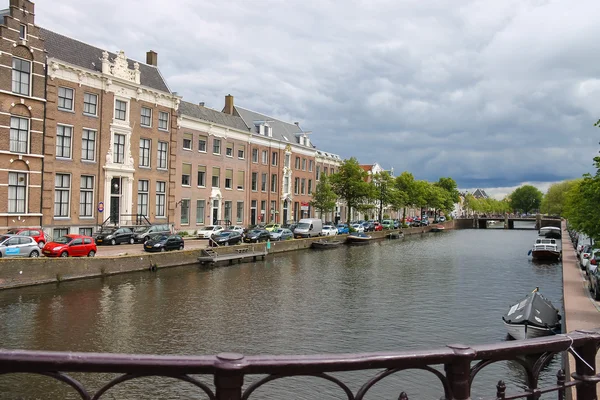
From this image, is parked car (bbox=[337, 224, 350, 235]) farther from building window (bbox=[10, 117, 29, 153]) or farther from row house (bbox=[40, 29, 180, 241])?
building window (bbox=[10, 117, 29, 153])

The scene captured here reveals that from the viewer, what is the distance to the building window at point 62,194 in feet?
147

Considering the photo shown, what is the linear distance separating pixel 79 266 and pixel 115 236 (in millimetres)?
13404

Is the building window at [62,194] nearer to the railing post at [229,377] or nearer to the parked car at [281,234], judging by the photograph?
the parked car at [281,234]

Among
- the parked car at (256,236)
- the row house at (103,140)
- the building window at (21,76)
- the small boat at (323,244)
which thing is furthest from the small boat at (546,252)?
the building window at (21,76)

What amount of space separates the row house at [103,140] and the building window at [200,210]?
530cm

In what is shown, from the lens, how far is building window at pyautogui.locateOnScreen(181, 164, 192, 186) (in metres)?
59.8

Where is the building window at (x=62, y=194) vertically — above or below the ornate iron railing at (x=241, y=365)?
above

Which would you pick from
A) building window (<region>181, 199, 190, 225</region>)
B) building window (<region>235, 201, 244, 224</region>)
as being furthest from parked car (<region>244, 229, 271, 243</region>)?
building window (<region>235, 201, 244, 224</region>)

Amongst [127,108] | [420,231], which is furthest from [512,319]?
[420,231]

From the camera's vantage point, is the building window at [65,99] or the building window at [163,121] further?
the building window at [163,121]

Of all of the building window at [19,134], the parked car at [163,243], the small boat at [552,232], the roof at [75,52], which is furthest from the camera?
the small boat at [552,232]

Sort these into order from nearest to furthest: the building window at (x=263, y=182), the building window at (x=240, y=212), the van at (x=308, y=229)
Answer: the van at (x=308, y=229)
the building window at (x=240, y=212)
the building window at (x=263, y=182)

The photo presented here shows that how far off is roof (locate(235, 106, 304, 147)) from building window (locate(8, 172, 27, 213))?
37059 millimetres

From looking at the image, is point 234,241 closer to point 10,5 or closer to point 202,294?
point 202,294
